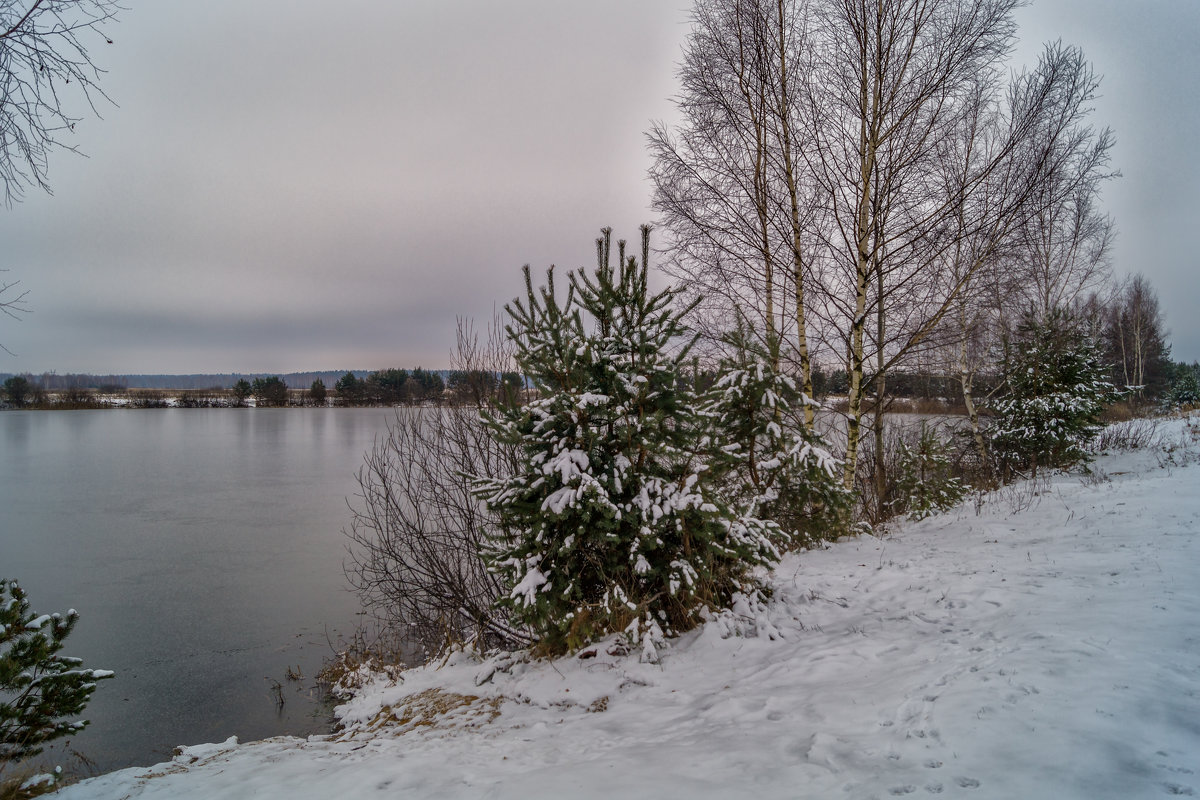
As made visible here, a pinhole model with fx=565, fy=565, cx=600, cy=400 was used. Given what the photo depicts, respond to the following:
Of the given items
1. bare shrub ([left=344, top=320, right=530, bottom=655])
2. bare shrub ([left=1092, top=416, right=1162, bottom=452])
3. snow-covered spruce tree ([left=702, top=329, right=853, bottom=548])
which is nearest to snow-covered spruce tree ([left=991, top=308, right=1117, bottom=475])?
bare shrub ([left=1092, top=416, right=1162, bottom=452])

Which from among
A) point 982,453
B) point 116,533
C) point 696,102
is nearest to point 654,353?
point 696,102

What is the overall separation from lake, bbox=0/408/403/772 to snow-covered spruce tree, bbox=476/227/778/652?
413 centimetres

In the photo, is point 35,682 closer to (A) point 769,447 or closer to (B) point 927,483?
(A) point 769,447

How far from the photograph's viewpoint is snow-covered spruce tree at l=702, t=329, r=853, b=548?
6.05 metres

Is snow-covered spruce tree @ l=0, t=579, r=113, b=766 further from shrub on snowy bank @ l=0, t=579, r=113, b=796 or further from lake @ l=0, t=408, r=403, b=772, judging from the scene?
lake @ l=0, t=408, r=403, b=772

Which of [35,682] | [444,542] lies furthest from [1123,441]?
[35,682]

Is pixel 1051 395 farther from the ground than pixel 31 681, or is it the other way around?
pixel 1051 395

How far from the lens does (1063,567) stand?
471 centimetres

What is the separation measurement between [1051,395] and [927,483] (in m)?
4.69

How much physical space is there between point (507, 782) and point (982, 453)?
1358cm

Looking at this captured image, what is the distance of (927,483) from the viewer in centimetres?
883

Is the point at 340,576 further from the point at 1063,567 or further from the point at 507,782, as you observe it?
the point at 1063,567

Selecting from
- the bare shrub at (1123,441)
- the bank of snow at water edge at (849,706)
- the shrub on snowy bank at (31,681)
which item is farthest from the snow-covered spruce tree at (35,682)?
the bare shrub at (1123,441)

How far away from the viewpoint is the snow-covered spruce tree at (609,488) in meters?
4.47
